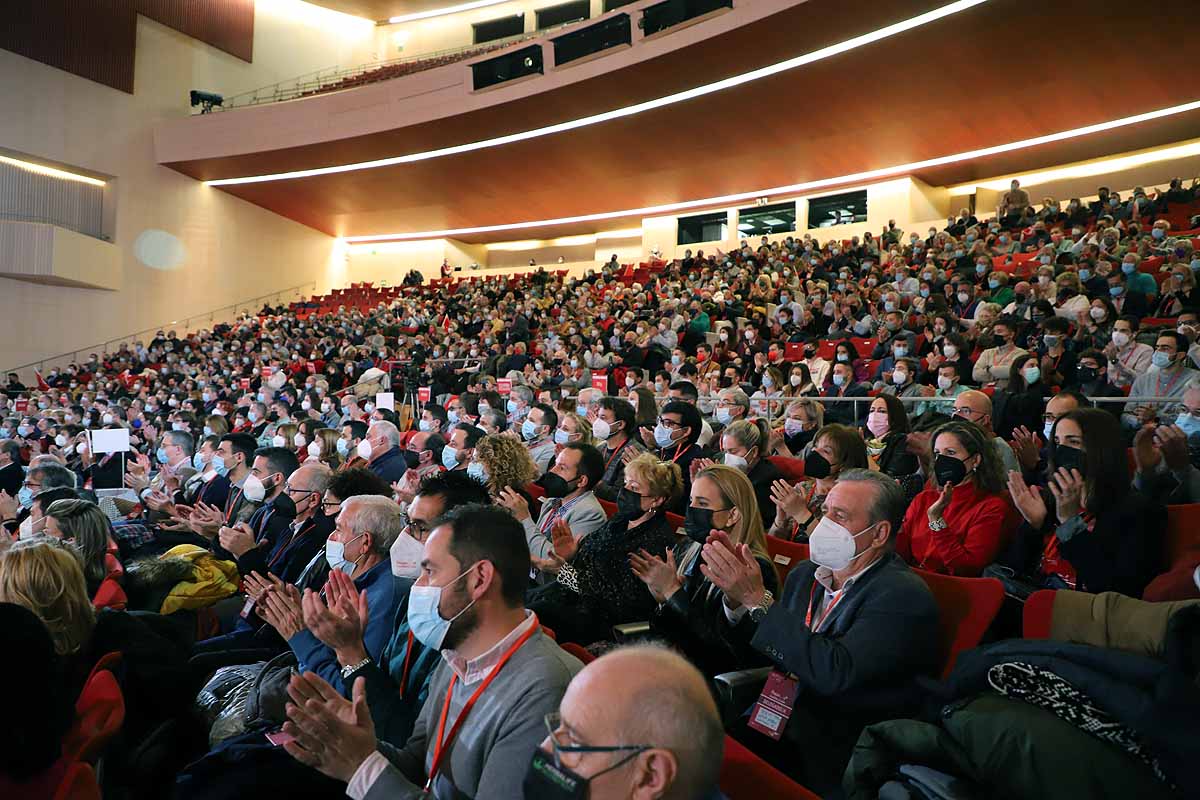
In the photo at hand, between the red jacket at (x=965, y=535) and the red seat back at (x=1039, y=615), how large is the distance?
98 centimetres

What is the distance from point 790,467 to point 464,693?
283 centimetres

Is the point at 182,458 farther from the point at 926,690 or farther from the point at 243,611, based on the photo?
the point at 926,690

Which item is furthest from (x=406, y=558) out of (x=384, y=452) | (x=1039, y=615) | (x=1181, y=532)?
(x=384, y=452)

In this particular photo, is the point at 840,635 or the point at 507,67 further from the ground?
the point at 507,67

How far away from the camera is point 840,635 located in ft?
6.52

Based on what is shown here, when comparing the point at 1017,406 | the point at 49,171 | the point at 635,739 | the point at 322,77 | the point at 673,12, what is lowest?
the point at 635,739

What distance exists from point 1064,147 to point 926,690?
16.0m

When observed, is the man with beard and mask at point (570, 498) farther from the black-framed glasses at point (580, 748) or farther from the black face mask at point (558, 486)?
the black-framed glasses at point (580, 748)

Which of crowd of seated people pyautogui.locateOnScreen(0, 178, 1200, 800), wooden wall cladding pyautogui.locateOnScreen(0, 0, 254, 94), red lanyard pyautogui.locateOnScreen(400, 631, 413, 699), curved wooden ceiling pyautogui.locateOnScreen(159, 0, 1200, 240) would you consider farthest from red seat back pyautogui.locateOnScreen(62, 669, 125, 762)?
wooden wall cladding pyautogui.locateOnScreen(0, 0, 254, 94)

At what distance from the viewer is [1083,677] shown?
55.5 inches

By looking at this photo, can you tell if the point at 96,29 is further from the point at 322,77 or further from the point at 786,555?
the point at 786,555

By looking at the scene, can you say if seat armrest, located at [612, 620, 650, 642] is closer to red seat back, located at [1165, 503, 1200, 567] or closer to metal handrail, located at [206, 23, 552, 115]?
red seat back, located at [1165, 503, 1200, 567]

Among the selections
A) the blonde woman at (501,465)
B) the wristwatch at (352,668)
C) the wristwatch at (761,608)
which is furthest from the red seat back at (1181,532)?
the blonde woman at (501,465)

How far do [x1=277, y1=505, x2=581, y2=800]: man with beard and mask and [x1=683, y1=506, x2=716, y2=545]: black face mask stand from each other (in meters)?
0.93
